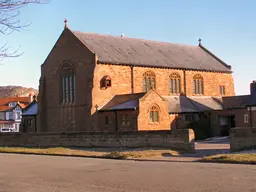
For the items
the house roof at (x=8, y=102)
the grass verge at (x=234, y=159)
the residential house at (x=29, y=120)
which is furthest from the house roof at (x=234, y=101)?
the house roof at (x=8, y=102)

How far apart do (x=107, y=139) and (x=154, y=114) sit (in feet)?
37.9

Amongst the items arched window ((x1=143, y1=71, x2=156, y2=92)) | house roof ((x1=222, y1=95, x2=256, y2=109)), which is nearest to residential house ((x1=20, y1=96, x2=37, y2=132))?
arched window ((x1=143, y1=71, x2=156, y2=92))

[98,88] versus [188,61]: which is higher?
[188,61]

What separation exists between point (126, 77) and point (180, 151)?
22.3 m

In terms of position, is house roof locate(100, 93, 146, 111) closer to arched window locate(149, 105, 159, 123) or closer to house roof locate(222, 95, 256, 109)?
arched window locate(149, 105, 159, 123)

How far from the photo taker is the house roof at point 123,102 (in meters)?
44.4

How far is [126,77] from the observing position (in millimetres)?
49812

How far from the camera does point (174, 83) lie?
54.7m

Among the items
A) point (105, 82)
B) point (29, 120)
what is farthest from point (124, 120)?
point (29, 120)

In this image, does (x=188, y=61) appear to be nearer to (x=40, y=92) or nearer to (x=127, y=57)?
(x=127, y=57)

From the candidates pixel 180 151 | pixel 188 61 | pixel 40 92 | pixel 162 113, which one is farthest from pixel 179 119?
pixel 180 151

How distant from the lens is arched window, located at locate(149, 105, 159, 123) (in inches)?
1764

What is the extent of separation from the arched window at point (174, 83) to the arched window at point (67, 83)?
40.5 ft

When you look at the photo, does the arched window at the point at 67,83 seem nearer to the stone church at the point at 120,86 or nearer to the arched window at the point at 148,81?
the stone church at the point at 120,86
